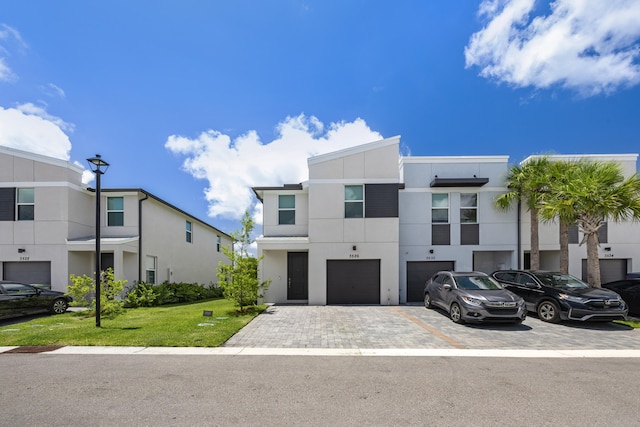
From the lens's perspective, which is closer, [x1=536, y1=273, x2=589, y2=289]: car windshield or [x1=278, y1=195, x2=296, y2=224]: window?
[x1=536, y1=273, x2=589, y2=289]: car windshield

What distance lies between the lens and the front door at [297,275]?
47.9 feet

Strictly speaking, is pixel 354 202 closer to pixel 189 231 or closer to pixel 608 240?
pixel 608 240

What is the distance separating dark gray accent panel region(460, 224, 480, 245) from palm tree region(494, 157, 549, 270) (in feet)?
4.85

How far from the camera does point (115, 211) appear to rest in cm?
1505

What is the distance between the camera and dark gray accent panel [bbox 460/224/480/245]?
571 inches

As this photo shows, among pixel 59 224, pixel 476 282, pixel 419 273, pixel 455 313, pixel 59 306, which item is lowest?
pixel 59 306

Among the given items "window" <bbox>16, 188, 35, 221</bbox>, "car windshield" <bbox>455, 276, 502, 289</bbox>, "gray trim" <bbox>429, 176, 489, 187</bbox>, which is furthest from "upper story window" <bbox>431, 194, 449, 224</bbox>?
"window" <bbox>16, 188, 35, 221</bbox>

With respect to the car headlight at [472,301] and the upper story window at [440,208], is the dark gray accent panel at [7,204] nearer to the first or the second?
the car headlight at [472,301]

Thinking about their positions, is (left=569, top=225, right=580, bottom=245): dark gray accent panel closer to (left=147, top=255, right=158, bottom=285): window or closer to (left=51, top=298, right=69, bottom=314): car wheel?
(left=147, top=255, right=158, bottom=285): window

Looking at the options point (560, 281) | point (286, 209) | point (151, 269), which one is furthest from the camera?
point (151, 269)

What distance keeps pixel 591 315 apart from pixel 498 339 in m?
3.72

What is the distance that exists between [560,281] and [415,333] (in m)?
5.90

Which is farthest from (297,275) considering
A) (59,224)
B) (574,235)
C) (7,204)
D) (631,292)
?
(7,204)

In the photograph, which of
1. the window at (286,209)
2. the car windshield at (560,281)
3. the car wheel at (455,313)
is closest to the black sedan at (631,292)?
the car windshield at (560,281)
